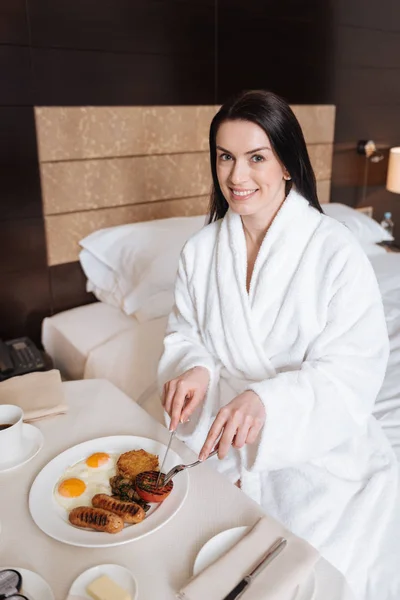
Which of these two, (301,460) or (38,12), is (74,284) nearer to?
(38,12)

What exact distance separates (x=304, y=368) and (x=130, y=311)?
39.9 inches

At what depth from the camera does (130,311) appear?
6.59 ft

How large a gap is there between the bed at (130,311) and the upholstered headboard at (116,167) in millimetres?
115

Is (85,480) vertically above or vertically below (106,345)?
above

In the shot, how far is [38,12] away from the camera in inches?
72.9

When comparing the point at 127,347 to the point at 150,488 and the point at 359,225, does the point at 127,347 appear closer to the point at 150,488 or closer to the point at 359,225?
the point at 150,488

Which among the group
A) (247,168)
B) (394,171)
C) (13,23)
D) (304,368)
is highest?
(13,23)

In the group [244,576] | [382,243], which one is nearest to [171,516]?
[244,576]

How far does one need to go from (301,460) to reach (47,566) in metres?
0.54

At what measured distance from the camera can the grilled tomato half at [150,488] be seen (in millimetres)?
873

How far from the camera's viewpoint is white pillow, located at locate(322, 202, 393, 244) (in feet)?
8.54

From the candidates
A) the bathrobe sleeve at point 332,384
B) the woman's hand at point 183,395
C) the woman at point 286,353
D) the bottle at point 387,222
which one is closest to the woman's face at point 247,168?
the woman at point 286,353

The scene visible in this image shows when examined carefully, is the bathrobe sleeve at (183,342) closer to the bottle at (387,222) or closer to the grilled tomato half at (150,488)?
the grilled tomato half at (150,488)

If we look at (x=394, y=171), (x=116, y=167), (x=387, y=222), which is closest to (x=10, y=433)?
(x=116, y=167)
